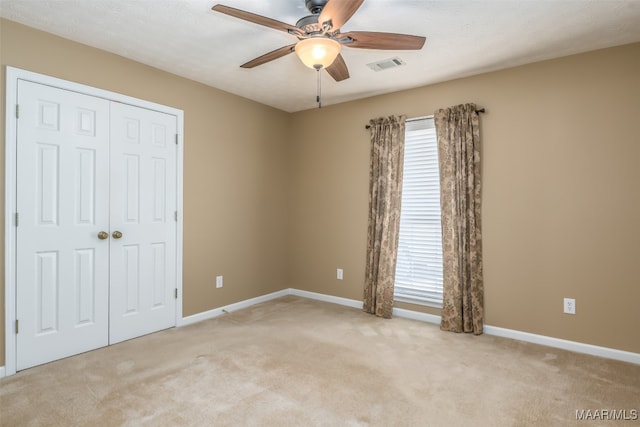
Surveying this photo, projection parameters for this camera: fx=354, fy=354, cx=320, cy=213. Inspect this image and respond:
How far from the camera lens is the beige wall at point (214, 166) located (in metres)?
2.83

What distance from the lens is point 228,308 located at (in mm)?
4188

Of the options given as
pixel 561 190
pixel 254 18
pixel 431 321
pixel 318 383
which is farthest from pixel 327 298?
pixel 254 18

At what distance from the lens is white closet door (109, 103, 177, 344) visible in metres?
3.20

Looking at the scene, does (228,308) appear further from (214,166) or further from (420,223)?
(420,223)

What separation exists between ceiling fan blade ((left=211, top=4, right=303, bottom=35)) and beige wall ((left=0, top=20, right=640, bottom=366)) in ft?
5.92

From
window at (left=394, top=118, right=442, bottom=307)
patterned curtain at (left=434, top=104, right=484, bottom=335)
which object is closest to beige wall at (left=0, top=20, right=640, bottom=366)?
patterned curtain at (left=434, top=104, right=484, bottom=335)

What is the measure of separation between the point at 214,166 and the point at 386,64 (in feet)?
7.07

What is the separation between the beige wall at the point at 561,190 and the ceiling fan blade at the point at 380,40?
5.44 feet

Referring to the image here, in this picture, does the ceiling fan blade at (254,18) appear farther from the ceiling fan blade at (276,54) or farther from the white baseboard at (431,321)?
the white baseboard at (431,321)

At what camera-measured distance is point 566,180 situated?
3.12 m

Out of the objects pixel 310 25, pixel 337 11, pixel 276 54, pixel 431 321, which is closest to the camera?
pixel 337 11

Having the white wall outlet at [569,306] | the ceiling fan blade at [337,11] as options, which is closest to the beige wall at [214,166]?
the ceiling fan blade at [337,11]

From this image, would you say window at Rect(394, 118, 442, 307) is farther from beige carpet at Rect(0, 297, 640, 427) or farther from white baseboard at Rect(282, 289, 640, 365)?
beige carpet at Rect(0, 297, 640, 427)

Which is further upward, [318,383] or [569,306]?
[569,306]
